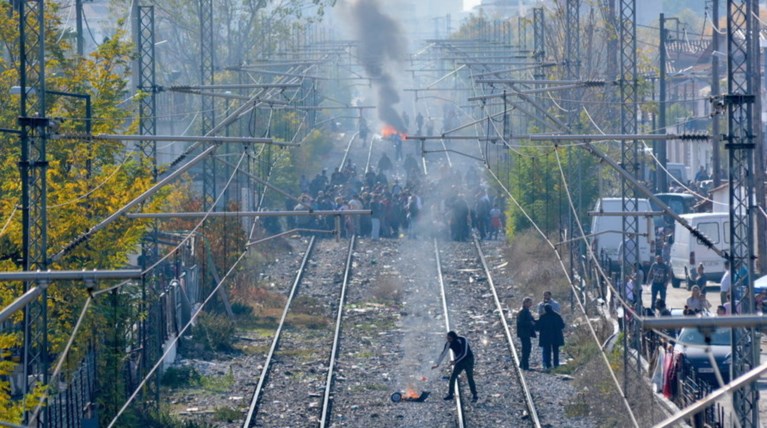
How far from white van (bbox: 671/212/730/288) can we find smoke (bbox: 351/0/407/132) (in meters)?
33.0

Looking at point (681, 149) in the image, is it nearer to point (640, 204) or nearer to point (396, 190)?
point (396, 190)

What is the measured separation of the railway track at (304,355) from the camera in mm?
17188

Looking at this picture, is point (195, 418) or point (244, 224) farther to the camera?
point (244, 224)

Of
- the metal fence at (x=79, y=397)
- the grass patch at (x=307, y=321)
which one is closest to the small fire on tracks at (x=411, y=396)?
the metal fence at (x=79, y=397)

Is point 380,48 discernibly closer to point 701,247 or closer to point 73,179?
point 701,247

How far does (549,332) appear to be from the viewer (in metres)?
19.1

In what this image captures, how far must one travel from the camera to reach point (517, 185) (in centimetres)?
3084

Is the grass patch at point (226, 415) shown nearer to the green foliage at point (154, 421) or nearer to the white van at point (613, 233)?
the green foliage at point (154, 421)

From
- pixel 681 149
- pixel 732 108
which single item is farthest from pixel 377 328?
pixel 681 149

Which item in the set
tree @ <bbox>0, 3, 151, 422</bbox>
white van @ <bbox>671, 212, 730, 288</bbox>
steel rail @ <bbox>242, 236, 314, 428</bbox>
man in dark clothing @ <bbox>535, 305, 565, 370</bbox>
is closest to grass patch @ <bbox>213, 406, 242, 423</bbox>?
steel rail @ <bbox>242, 236, 314, 428</bbox>

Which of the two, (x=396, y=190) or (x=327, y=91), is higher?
(x=327, y=91)

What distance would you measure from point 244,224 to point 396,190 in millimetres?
8327

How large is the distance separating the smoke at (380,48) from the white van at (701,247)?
33.0m

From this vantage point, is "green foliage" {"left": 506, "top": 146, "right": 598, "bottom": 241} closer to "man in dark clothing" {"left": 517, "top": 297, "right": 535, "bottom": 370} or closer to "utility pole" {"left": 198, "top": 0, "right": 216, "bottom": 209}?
"utility pole" {"left": 198, "top": 0, "right": 216, "bottom": 209}
